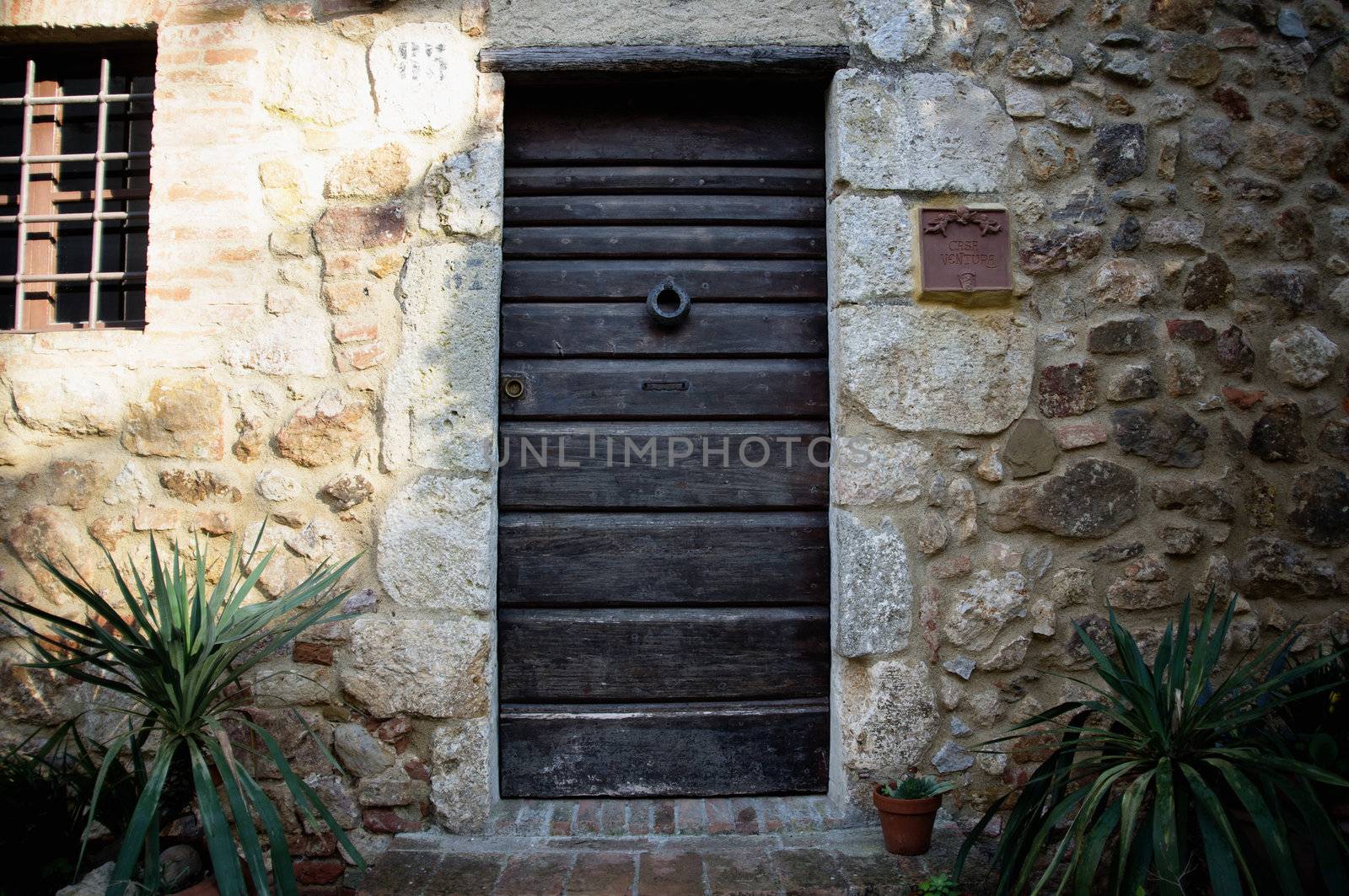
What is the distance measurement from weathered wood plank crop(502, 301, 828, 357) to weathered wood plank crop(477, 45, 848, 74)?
0.70 meters

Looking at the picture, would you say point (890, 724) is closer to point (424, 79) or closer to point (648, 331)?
point (648, 331)

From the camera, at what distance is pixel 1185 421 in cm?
245

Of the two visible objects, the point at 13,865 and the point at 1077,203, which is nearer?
the point at 13,865

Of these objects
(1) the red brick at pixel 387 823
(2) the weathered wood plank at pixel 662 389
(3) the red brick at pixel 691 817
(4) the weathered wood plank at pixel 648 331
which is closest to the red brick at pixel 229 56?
(4) the weathered wood plank at pixel 648 331

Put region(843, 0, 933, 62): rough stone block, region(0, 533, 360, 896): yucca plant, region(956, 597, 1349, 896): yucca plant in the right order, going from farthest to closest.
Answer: region(843, 0, 933, 62): rough stone block
region(0, 533, 360, 896): yucca plant
region(956, 597, 1349, 896): yucca plant

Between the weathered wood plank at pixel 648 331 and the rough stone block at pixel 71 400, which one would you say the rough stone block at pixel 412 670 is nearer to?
the weathered wood plank at pixel 648 331

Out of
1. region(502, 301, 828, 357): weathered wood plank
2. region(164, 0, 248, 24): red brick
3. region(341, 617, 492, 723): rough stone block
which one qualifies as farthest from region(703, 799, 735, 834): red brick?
region(164, 0, 248, 24): red brick

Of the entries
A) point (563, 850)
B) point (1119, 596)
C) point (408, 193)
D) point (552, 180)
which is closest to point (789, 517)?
point (1119, 596)

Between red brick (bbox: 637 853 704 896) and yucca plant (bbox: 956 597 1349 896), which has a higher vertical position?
yucca plant (bbox: 956 597 1349 896)

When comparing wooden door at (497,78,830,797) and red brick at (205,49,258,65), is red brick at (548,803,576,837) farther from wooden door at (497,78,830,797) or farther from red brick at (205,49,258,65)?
red brick at (205,49,258,65)

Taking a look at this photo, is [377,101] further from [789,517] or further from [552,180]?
[789,517]

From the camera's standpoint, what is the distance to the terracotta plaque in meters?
2.47

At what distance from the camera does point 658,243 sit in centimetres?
266

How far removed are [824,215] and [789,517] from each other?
0.96 m
